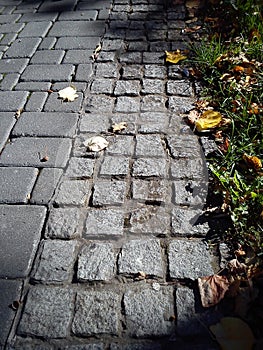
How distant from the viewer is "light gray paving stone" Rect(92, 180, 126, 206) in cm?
231

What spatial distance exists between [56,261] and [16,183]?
646 millimetres

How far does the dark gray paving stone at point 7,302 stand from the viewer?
5.73ft

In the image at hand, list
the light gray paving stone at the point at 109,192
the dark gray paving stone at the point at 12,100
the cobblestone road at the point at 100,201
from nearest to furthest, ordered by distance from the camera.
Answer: the cobblestone road at the point at 100,201
the light gray paving stone at the point at 109,192
the dark gray paving stone at the point at 12,100

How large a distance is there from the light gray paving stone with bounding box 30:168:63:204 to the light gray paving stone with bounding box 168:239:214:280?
746 mm

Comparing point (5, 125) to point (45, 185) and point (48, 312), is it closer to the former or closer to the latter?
point (45, 185)

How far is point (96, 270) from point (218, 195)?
787 mm

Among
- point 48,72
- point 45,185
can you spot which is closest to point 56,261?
point 45,185

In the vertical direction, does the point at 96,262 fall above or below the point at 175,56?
below

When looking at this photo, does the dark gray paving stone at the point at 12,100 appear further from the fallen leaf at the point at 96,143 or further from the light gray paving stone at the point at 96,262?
the light gray paving stone at the point at 96,262

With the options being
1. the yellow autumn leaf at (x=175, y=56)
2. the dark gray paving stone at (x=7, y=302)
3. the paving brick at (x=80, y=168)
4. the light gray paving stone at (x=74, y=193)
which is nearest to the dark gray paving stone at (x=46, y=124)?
the paving brick at (x=80, y=168)

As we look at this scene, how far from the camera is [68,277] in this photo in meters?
1.94

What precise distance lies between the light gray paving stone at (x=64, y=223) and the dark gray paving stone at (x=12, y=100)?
3.69 feet

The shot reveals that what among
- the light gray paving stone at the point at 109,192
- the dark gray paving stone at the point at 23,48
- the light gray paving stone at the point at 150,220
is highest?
the dark gray paving stone at the point at 23,48

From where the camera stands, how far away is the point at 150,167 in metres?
2.52
